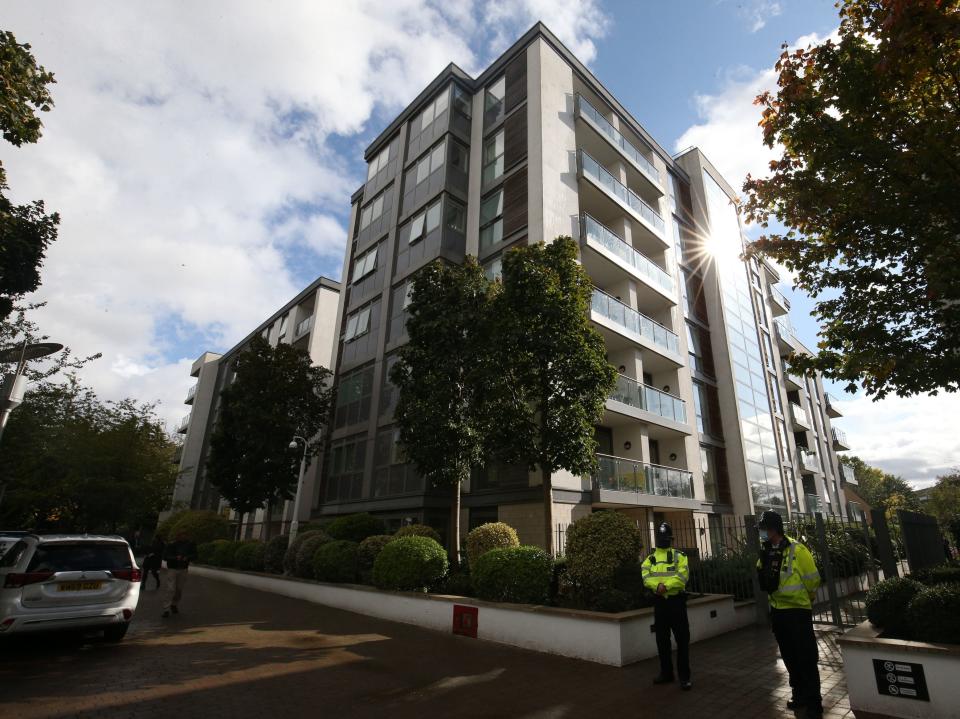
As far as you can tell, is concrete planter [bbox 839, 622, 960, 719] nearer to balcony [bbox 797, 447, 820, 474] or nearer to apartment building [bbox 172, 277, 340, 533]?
apartment building [bbox 172, 277, 340, 533]

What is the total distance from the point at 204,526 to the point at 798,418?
116 ft

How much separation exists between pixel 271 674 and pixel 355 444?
1593 cm

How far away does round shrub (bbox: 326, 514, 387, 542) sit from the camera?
53.9ft

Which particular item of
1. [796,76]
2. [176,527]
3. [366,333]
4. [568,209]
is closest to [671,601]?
[796,76]

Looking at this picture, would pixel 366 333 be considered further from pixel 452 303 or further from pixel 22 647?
pixel 22 647

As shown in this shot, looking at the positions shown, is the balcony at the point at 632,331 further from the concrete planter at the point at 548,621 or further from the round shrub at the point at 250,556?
the round shrub at the point at 250,556

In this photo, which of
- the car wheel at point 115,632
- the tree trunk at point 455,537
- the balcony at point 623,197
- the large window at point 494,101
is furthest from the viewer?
the large window at point 494,101

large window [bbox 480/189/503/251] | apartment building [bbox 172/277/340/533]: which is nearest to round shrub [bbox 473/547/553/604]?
large window [bbox 480/189/503/251]

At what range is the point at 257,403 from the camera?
2275 cm

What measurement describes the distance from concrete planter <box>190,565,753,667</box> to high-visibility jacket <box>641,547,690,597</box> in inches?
50.5

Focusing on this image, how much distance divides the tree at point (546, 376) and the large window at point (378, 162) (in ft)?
59.3

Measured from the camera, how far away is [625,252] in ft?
66.1

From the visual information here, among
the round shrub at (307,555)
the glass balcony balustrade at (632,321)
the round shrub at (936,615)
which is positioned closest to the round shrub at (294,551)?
the round shrub at (307,555)

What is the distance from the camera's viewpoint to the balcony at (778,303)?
3503 cm
